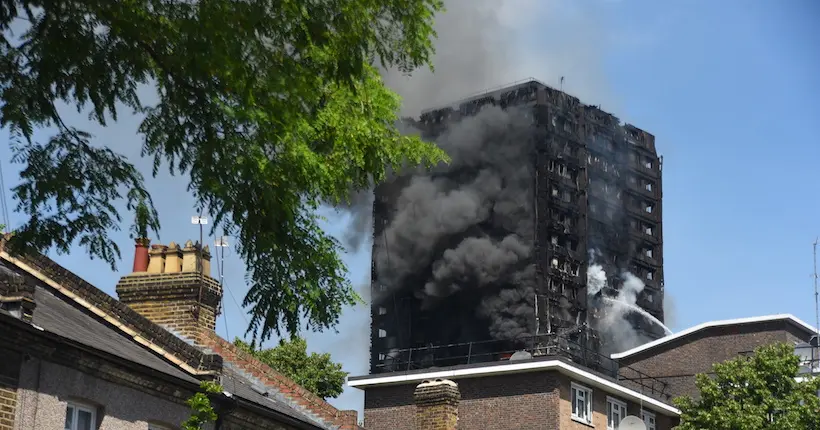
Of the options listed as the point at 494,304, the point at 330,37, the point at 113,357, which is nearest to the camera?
the point at 330,37

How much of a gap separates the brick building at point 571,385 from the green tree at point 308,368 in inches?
71.3

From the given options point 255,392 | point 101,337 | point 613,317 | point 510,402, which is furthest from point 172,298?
point 613,317

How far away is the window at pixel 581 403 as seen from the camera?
59.6m

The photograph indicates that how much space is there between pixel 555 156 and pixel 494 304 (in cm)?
2022

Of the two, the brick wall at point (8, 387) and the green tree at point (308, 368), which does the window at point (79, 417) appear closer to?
the brick wall at point (8, 387)

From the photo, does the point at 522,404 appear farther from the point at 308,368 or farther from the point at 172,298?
the point at 172,298

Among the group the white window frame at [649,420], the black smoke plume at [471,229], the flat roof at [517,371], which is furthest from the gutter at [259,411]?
the black smoke plume at [471,229]

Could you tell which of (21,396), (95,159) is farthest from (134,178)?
(21,396)

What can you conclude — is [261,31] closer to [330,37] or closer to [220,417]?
[330,37]

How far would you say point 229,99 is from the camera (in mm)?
14086

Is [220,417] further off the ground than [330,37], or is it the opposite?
[330,37]

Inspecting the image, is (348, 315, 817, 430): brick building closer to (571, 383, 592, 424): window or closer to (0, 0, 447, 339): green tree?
(571, 383, 592, 424): window

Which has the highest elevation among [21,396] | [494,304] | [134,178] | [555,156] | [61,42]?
[555,156]

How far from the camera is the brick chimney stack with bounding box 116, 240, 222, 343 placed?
2931cm
